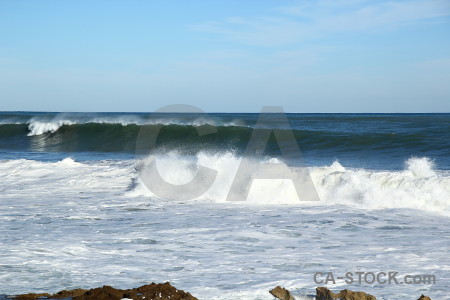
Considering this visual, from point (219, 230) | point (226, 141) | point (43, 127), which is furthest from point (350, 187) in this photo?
point (43, 127)

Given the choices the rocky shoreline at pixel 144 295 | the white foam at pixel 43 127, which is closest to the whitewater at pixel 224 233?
the rocky shoreline at pixel 144 295

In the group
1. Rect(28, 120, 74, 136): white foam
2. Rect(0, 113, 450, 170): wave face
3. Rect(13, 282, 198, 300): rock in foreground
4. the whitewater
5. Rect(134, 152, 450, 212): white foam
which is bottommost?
Rect(13, 282, 198, 300): rock in foreground

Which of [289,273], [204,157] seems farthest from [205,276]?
[204,157]

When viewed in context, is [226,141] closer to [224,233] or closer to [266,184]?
[266,184]

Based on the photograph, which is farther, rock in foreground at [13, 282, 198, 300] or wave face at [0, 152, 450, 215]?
wave face at [0, 152, 450, 215]

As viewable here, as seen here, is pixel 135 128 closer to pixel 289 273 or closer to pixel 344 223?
pixel 344 223

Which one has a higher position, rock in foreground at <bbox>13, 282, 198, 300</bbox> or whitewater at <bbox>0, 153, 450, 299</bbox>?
whitewater at <bbox>0, 153, 450, 299</bbox>

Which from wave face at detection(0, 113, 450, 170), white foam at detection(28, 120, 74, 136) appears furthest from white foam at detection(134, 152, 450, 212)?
white foam at detection(28, 120, 74, 136)

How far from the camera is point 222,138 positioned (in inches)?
895

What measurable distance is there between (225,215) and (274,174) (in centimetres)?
258

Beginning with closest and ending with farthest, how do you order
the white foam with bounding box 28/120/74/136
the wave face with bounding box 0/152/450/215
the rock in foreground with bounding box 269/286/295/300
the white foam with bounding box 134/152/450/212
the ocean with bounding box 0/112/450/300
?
the rock in foreground with bounding box 269/286/295/300
the ocean with bounding box 0/112/450/300
the white foam with bounding box 134/152/450/212
the wave face with bounding box 0/152/450/215
the white foam with bounding box 28/120/74/136

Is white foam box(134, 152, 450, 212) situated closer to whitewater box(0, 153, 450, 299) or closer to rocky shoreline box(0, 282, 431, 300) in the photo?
whitewater box(0, 153, 450, 299)

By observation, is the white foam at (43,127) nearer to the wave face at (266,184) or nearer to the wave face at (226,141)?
the wave face at (226,141)

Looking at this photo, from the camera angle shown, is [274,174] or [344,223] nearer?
[344,223]
